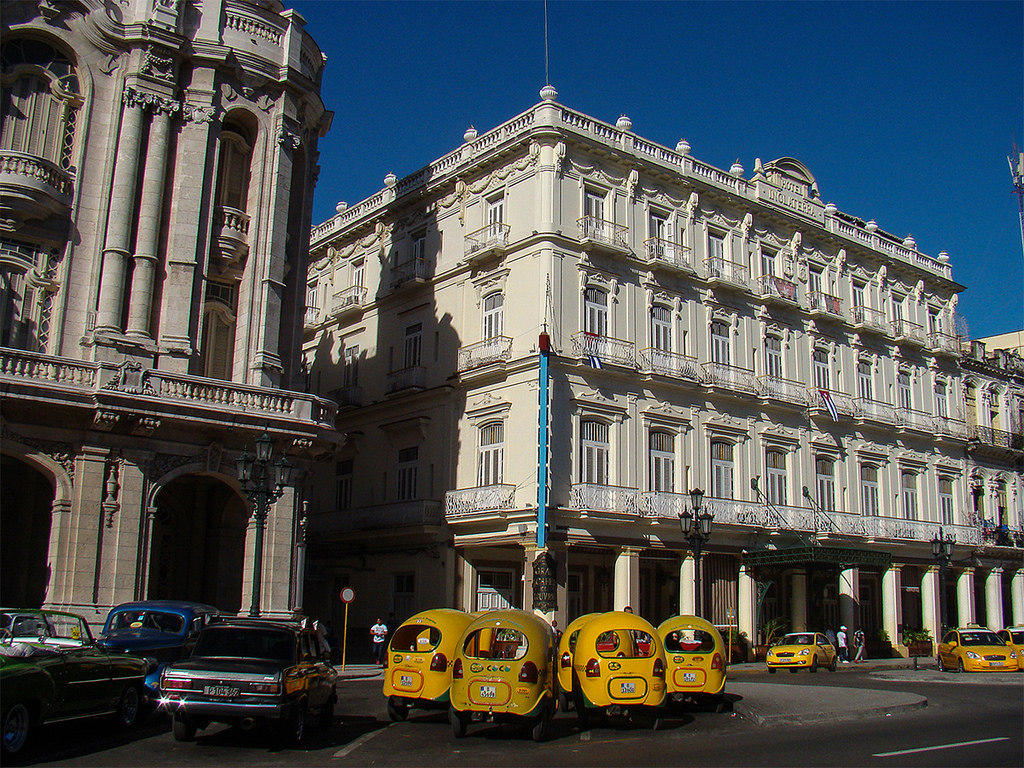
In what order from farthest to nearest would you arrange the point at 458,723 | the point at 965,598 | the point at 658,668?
the point at 965,598 < the point at 658,668 < the point at 458,723

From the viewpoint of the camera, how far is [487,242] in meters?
32.6

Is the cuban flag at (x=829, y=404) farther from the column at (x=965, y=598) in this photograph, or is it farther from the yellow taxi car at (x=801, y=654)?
the column at (x=965, y=598)

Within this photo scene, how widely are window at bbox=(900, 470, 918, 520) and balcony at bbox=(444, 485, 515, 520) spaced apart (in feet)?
68.1

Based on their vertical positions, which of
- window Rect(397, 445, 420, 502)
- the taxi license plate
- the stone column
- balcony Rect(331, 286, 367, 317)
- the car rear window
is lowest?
the taxi license plate

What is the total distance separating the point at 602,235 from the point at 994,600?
90.4ft

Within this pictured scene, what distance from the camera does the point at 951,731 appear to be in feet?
47.4

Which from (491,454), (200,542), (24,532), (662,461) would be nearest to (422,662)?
(24,532)

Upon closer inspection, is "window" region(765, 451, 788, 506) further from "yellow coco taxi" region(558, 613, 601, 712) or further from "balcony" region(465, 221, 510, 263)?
"yellow coco taxi" region(558, 613, 601, 712)

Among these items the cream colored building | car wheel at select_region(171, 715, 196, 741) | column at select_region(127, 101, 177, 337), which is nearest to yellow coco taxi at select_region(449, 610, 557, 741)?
car wheel at select_region(171, 715, 196, 741)

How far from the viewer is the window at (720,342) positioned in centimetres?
3522

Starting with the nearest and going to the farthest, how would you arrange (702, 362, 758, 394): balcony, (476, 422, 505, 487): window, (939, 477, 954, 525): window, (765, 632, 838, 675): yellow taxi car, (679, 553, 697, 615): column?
(765, 632, 838, 675): yellow taxi car, (476, 422, 505, 487): window, (679, 553, 697, 615): column, (702, 362, 758, 394): balcony, (939, 477, 954, 525): window

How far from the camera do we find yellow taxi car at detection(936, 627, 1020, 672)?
28453 millimetres

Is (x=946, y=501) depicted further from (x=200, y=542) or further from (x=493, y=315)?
(x=200, y=542)

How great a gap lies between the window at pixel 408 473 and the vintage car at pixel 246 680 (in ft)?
66.1
